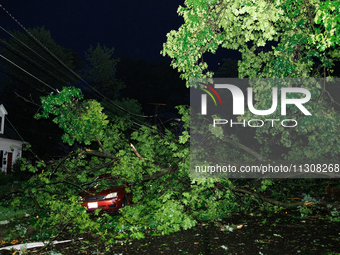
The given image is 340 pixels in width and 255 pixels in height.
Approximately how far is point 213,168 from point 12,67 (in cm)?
3231

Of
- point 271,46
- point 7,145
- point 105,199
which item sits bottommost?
point 105,199

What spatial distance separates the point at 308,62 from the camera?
7.26 metres

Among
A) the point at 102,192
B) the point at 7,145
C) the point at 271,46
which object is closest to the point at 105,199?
the point at 102,192

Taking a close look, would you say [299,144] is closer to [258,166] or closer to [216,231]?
[258,166]

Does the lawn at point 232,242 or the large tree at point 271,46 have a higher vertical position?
the large tree at point 271,46

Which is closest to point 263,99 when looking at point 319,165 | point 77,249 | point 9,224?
point 319,165

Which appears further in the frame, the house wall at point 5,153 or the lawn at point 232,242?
the house wall at point 5,153

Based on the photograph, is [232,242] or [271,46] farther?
[271,46]

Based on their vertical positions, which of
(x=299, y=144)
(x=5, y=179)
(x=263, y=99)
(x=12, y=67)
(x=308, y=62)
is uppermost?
(x=12, y=67)

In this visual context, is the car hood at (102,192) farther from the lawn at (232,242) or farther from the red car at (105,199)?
the lawn at (232,242)

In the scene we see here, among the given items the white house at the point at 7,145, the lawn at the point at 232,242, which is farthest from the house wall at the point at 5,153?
the lawn at the point at 232,242

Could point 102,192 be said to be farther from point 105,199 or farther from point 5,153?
point 5,153

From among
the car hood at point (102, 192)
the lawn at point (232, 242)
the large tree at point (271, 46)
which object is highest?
the large tree at point (271, 46)

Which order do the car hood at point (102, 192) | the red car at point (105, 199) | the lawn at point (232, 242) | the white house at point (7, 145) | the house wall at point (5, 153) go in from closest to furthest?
the lawn at point (232, 242), the red car at point (105, 199), the car hood at point (102, 192), the white house at point (7, 145), the house wall at point (5, 153)
